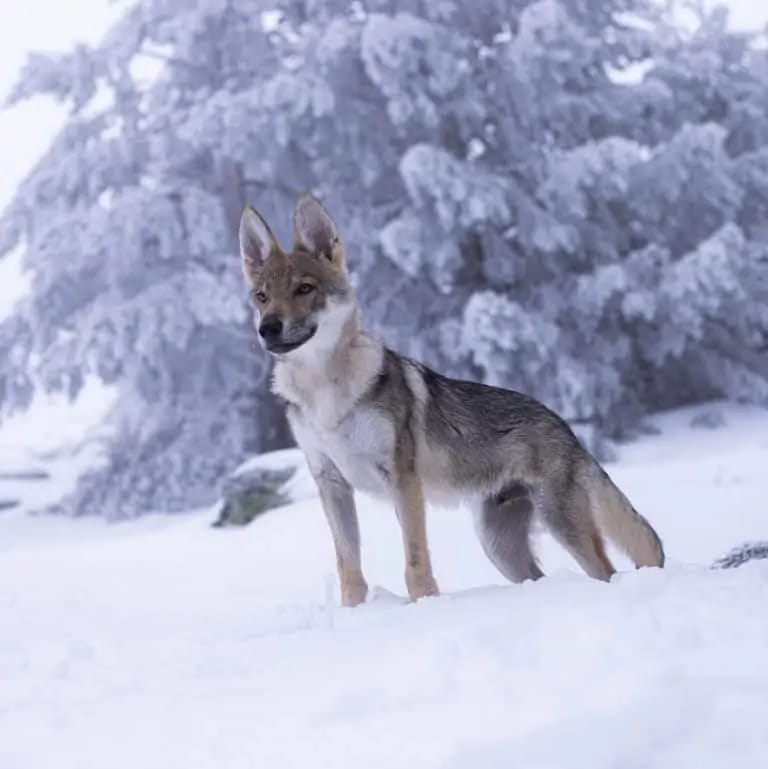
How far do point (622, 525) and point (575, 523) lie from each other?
281 millimetres

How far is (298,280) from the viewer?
460 centimetres

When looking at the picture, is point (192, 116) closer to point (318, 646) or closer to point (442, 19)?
point (442, 19)

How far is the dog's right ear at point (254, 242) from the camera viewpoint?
482 cm

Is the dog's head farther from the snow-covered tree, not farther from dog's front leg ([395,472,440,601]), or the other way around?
the snow-covered tree

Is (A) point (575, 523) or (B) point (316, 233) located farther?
(B) point (316, 233)

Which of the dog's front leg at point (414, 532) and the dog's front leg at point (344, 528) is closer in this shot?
the dog's front leg at point (414, 532)

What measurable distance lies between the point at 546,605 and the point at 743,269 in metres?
13.6

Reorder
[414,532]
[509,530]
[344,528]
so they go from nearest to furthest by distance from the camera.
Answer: [414,532] < [344,528] < [509,530]

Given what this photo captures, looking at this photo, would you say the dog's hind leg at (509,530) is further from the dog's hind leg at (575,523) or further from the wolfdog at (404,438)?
the dog's hind leg at (575,523)

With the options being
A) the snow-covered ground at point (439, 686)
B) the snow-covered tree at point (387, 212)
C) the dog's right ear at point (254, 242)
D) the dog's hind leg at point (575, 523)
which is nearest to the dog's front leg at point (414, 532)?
the snow-covered ground at point (439, 686)

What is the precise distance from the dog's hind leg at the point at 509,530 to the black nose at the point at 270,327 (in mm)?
1347

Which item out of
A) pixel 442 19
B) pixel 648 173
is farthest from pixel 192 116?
pixel 648 173

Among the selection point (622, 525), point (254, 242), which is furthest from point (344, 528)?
point (254, 242)

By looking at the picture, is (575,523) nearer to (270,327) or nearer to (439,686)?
(270,327)
